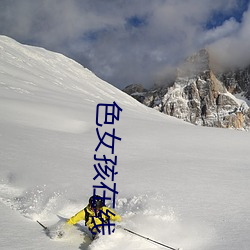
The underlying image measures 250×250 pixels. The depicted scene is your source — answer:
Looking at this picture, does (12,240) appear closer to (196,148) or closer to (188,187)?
(188,187)

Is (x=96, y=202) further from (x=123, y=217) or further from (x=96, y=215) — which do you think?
(x=123, y=217)

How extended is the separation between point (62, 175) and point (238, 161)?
6.21m

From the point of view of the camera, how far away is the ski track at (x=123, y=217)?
5.34 m

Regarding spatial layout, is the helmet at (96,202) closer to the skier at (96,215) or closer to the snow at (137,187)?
the skier at (96,215)

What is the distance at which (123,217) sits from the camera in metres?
6.36

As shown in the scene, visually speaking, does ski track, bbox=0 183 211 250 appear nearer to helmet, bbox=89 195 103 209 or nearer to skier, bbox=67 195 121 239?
skier, bbox=67 195 121 239

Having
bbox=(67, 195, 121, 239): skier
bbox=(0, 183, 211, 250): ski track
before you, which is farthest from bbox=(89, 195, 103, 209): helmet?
bbox=(0, 183, 211, 250): ski track

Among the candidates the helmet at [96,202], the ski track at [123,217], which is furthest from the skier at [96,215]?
the ski track at [123,217]

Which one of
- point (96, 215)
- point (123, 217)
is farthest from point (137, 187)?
point (96, 215)

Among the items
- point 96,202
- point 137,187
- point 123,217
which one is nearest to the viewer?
point 96,202

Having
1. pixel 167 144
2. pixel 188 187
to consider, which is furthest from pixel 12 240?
pixel 167 144

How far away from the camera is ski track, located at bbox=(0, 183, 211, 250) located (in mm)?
5344

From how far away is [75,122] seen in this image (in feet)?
59.3

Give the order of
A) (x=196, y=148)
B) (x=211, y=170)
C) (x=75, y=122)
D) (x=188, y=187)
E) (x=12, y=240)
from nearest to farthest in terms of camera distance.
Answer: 1. (x=12, y=240)
2. (x=188, y=187)
3. (x=211, y=170)
4. (x=196, y=148)
5. (x=75, y=122)
